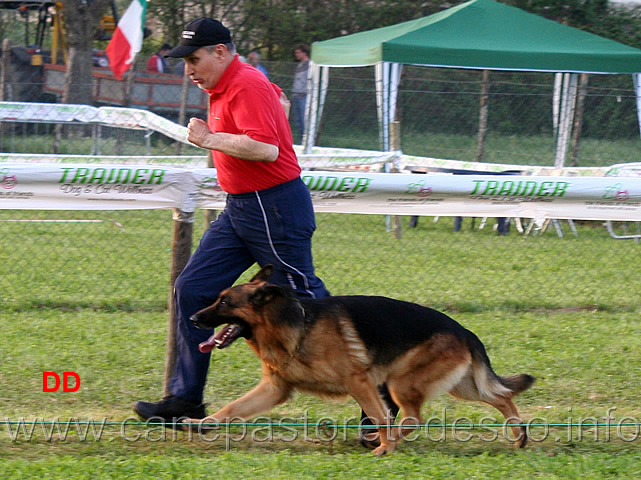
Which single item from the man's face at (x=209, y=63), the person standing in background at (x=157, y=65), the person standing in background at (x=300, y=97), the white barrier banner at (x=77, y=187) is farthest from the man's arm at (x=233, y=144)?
the person standing in background at (x=157, y=65)

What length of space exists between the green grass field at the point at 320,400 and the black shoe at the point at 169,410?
9cm

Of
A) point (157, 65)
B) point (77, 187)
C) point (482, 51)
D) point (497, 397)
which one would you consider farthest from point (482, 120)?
point (497, 397)

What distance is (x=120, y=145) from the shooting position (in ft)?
47.9

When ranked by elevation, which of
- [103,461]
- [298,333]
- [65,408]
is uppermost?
[298,333]

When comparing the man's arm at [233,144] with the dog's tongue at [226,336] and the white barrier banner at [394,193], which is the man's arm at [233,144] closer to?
the dog's tongue at [226,336]

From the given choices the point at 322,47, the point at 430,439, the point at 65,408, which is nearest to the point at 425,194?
the point at 430,439

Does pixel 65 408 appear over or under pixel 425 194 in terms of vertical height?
under

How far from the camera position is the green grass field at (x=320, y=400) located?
3.85m

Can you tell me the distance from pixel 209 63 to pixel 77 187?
4.60ft

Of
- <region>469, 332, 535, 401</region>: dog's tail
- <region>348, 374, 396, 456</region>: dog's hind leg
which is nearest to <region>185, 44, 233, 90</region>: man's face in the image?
<region>348, 374, 396, 456</region>: dog's hind leg

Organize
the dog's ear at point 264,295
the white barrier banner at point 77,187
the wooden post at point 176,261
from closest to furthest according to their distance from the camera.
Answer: the dog's ear at point 264,295, the wooden post at point 176,261, the white barrier banner at point 77,187

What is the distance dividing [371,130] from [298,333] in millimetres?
12307

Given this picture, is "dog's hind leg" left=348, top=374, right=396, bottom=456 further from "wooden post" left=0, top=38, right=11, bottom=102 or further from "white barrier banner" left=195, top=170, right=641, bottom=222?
"wooden post" left=0, top=38, right=11, bottom=102

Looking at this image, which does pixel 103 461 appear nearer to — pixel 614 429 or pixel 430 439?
pixel 430 439
